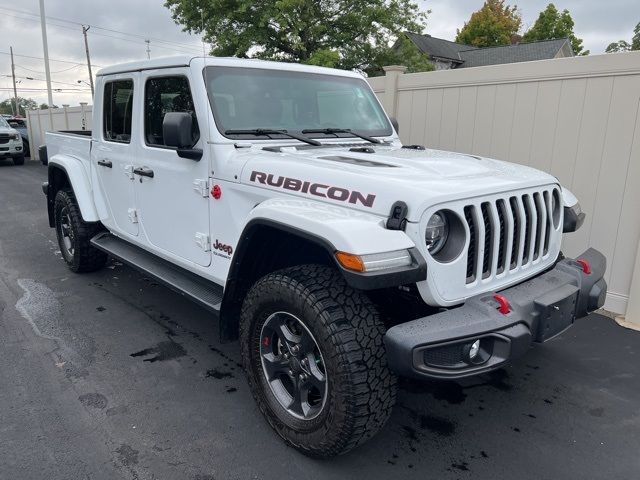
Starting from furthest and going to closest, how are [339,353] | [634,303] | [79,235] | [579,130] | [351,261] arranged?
[79,235]
[579,130]
[634,303]
[339,353]
[351,261]

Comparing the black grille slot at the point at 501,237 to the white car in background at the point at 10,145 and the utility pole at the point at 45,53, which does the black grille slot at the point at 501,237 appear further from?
the utility pole at the point at 45,53

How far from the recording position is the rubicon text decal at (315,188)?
2336 mm

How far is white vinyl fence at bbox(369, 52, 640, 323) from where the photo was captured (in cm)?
419

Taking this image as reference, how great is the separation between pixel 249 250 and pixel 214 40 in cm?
1994

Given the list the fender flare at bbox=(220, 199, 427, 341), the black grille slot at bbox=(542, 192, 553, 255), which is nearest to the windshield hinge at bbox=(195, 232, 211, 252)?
the fender flare at bbox=(220, 199, 427, 341)

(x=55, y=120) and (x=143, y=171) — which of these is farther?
(x=55, y=120)

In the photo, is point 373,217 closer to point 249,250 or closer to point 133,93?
point 249,250

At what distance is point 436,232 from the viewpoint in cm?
232

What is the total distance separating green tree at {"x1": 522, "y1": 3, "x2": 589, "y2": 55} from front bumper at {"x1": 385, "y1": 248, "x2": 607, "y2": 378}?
42737mm

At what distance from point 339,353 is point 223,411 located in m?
1.11

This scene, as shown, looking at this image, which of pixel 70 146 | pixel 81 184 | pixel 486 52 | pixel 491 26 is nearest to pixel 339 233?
pixel 81 184

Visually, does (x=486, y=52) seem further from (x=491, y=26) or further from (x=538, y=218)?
(x=538, y=218)

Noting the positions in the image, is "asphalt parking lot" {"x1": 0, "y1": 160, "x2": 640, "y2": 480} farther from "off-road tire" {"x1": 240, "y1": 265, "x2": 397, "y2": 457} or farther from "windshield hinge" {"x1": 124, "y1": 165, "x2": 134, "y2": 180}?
"windshield hinge" {"x1": 124, "y1": 165, "x2": 134, "y2": 180}

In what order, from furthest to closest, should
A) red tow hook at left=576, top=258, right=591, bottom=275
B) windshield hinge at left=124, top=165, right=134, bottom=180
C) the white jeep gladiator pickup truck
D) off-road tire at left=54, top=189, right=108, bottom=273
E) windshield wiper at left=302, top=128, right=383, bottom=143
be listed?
1. off-road tire at left=54, top=189, right=108, bottom=273
2. windshield hinge at left=124, top=165, right=134, bottom=180
3. windshield wiper at left=302, top=128, right=383, bottom=143
4. red tow hook at left=576, top=258, right=591, bottom=275
5. the white jeep gladiator pickup truck
